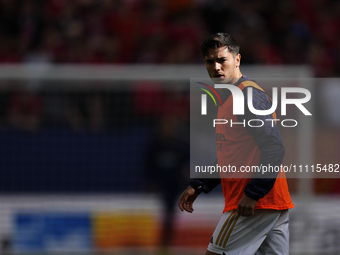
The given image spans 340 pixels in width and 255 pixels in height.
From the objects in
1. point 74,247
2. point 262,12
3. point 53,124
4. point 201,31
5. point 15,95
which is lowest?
point 74,247

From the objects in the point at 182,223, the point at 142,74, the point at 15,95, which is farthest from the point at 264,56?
the point at 15,95

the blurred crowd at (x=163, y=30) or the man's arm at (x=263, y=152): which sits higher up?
the blurred crowd at (x=163, y=30)

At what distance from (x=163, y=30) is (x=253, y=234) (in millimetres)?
5405

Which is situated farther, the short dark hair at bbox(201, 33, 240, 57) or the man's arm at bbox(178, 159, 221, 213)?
the man's arm at bbox(178, 159, 221, 213)

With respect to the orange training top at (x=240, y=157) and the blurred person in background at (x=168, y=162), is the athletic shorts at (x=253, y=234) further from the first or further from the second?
the blurred person in background at (x=168, y=162)

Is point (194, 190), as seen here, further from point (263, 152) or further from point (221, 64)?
point (221, 64)

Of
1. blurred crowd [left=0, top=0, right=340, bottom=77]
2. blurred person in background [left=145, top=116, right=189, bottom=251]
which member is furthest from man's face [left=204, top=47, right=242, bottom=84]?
blurred crowd [left=0, top=0, right=340, bottom=77]

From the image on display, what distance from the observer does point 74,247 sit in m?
5.65

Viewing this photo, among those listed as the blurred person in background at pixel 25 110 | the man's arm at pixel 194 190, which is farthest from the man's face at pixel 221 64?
the blurred person in background at pixel 25 110

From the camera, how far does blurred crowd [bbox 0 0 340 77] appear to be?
280 inches

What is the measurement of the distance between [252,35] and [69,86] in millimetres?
3373

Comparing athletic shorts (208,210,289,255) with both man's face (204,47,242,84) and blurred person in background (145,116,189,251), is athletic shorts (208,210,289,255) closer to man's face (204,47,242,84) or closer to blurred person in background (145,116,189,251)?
man's face (204,47,242,84)

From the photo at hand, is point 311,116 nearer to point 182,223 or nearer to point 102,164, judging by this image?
point 182,223

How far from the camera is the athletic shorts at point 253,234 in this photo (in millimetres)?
2518
